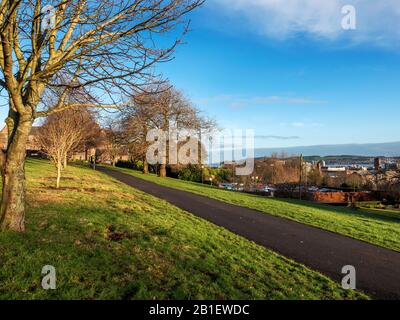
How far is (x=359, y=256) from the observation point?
711cm

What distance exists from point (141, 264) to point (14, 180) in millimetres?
3238

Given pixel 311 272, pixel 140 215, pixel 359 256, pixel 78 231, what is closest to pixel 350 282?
pixel 311 272

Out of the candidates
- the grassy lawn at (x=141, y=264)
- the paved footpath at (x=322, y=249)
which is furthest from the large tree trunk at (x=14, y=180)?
the paved footpath at (x=322, y=249)

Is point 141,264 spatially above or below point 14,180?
below

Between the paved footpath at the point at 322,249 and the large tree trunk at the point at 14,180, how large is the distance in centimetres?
546

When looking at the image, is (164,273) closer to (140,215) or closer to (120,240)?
(120,240)

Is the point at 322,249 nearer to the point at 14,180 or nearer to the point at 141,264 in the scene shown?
the point at 141,264

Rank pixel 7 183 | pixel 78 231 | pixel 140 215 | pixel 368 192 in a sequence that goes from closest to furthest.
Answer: pixel 7 183 < pixel 78 231 < pixel 140 215 < pixel 368 192

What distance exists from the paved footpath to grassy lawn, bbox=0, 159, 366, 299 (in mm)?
572

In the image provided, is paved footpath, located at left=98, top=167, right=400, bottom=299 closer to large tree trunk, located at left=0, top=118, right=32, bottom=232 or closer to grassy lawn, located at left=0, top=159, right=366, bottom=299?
→ grassy lawn, located at left=0, top=159, right=366, bottom=299

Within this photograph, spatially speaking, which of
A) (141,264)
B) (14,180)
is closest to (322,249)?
(141,264)

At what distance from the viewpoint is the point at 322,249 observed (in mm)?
7570

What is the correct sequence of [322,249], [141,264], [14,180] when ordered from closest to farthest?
[141,264], [14,180], [322,249]

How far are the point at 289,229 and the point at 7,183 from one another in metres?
7.70
